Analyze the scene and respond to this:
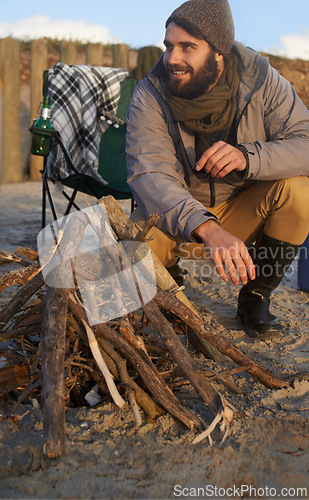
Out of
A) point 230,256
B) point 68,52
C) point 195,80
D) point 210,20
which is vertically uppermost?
point 68,52

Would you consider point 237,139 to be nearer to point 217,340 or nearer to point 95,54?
point 217,340

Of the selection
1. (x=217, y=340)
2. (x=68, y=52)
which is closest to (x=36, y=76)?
(x=68, y=52)

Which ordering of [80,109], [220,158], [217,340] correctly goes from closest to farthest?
[217,340]
[220,158]
[80,109]

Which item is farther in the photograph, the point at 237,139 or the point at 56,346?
the point at 237,139

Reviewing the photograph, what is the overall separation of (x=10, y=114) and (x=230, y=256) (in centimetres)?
755

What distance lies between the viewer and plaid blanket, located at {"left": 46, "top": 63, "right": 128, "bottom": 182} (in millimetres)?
4395

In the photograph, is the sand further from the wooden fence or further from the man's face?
the wooden fence

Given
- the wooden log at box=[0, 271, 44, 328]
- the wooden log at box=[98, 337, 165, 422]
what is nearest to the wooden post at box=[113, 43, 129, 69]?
the wooden log at box=[0, 271, 44, 328]

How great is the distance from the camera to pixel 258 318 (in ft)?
8.93

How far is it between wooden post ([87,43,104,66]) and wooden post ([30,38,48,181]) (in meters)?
0.80

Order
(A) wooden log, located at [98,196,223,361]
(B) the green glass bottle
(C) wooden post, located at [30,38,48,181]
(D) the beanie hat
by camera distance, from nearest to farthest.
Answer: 1. (A) wooden log, located at [98,196,223,361]
2. (D) the beanie hat
3. (B) the green glass bottle
4. (C) wooden post, located at [30,38,48,181]

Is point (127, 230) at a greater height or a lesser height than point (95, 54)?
lesser

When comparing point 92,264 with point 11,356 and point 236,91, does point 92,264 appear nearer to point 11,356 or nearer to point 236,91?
point 11,356

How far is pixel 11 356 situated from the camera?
6.44ft
